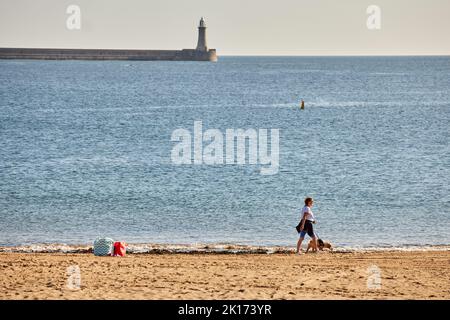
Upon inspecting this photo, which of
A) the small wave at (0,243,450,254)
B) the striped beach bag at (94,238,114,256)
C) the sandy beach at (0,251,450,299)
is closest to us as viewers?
the sandy beach at (0,251,450,299)

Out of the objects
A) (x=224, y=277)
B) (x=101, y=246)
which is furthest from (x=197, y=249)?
(x=224, y=277)

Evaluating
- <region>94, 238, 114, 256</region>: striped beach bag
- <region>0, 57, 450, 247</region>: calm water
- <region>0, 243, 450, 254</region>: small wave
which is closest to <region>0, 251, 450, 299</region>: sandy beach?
<region>94, 238, 114, 256</region>: striped beach bag

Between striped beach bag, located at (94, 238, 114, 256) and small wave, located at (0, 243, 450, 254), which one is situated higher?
striped beach bag, located at (94, 238, 114, 256)

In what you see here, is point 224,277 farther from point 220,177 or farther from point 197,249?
point 220,177

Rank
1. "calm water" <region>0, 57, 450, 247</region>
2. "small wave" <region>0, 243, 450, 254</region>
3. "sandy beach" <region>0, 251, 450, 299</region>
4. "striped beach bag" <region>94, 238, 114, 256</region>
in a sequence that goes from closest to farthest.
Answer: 1. "sandy beach" <region>0, 251, 450, 299</region>
2. "striped beach bag" <region>94, 238, 114, 256</region>
3. "small wave" <region>0, 243, 450, 254</region>
4. "calm water" <region>0, 57, 450, 247</region>

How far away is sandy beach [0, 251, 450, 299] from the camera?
613 inches

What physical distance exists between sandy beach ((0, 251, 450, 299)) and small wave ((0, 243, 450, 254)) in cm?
242

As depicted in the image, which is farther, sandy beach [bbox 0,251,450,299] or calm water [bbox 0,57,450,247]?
calm water [bbox 0,57,450,247]

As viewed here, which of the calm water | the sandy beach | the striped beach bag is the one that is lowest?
the sandy beach

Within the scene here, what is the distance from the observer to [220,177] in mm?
41875

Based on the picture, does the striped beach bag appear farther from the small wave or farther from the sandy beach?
the small wave

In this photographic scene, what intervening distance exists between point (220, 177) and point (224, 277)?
80.6ft
